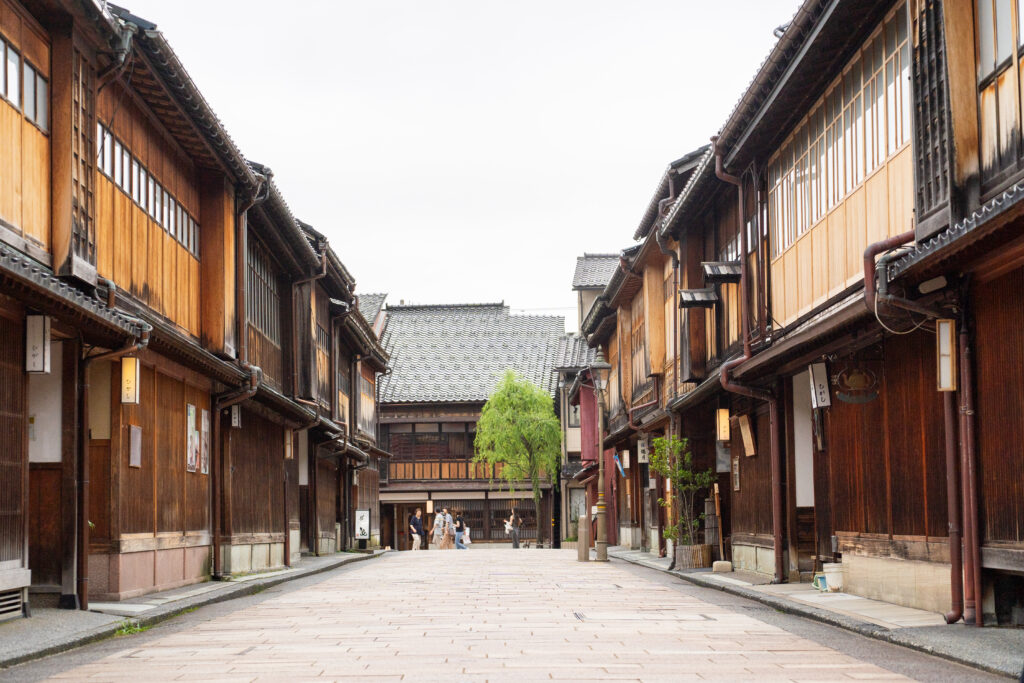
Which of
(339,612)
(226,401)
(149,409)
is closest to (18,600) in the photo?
(339,612)

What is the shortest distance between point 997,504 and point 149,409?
12.8 meters

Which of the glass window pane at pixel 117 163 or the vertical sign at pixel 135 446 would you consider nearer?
the vertical sign at pixel 135 446

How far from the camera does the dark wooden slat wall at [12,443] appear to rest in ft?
47.9

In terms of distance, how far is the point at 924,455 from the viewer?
50.8 feet

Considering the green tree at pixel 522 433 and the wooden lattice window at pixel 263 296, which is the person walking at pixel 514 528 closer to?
the green tree at pixel 522 433

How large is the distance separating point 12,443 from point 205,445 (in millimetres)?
9454

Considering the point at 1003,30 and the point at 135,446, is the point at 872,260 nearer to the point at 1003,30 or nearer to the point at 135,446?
the point at 1003,30

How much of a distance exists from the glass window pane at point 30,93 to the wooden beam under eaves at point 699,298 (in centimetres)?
1476

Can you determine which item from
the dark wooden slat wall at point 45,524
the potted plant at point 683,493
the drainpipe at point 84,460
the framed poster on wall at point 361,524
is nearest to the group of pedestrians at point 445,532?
the framed poster on wall at point 361,524

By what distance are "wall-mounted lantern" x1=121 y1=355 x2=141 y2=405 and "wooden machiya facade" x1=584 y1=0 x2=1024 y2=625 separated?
920 cm

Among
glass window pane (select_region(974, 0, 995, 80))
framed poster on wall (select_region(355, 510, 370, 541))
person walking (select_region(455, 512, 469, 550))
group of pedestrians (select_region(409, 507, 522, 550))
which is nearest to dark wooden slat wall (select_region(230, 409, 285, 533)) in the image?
framed poster on wall (select_region(355, 510, 370, 541))

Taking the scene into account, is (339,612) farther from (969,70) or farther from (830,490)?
(969,70)

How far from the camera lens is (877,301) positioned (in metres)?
14.2

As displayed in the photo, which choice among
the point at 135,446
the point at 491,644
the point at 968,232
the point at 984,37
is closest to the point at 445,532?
the point at 135,446
